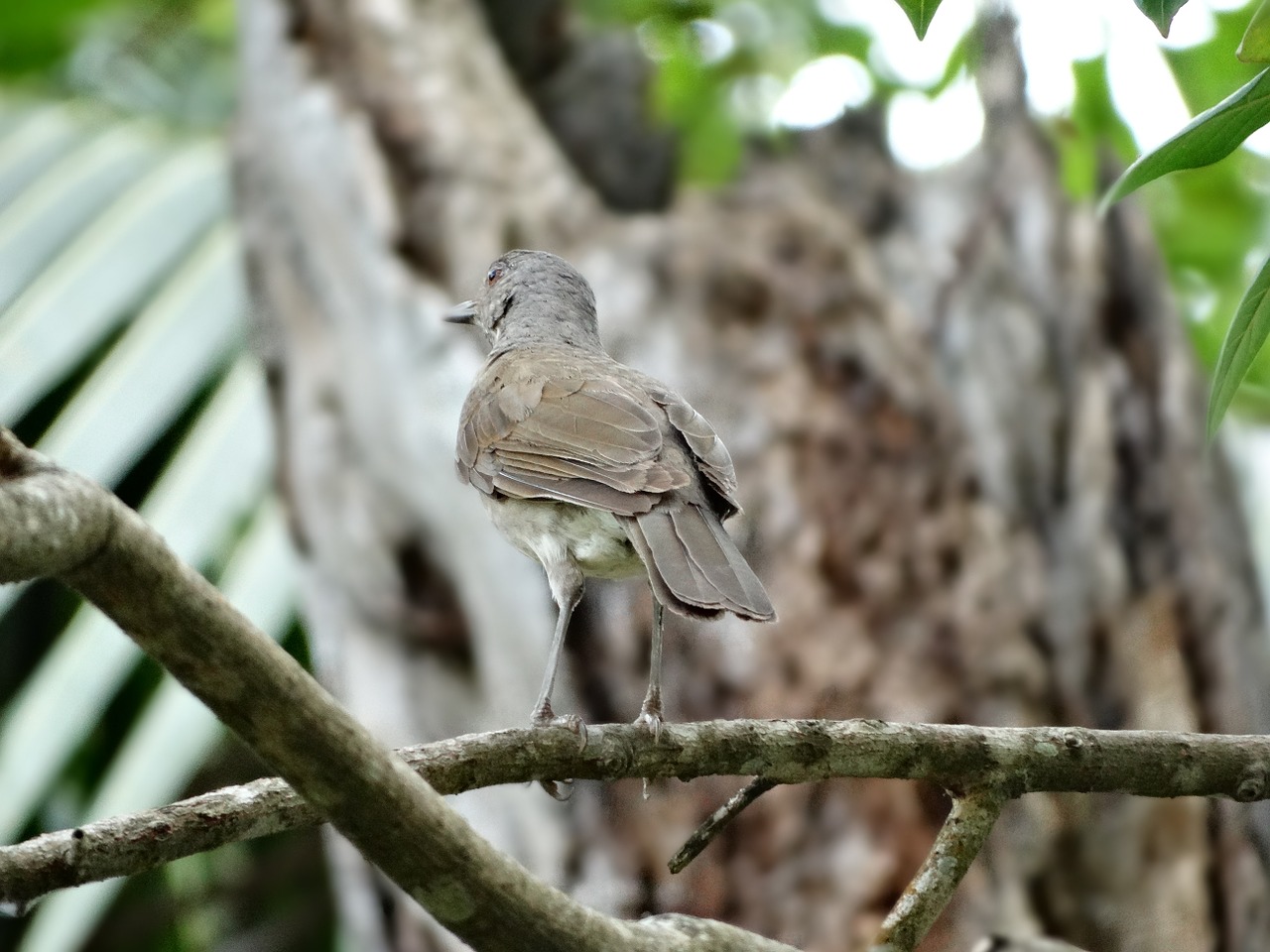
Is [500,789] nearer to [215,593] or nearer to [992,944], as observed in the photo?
[992,944]

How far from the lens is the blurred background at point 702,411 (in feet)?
14.4

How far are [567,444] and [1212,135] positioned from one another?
1.16 metres

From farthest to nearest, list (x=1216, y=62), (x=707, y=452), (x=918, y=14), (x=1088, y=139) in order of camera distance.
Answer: (x=1088, y=139)
(x=1216, y=62)
(x=707, y=452)
(x=918, y=14)

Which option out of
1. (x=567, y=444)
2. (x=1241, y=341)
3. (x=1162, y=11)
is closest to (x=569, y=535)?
(x=567, y=444)

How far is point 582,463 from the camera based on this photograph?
2.35 m

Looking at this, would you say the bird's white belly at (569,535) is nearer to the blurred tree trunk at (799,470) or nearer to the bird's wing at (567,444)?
the bird's wing at (567,444)

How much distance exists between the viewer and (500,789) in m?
4.63

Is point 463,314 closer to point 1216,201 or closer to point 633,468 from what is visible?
point 633,468

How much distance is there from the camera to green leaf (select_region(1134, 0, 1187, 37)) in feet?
5.28

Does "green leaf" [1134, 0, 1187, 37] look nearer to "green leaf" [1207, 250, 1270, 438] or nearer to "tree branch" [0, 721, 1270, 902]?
"green leaf" [1207, 250, 1270, 438]

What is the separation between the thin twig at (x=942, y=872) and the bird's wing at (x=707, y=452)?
1.93 ft

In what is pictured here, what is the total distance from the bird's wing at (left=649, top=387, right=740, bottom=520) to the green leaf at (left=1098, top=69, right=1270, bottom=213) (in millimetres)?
754

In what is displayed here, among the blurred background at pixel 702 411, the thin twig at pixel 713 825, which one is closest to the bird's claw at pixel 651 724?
the thin twig at pixel 713 825

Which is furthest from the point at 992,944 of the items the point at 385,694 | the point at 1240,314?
the point at 385,694
